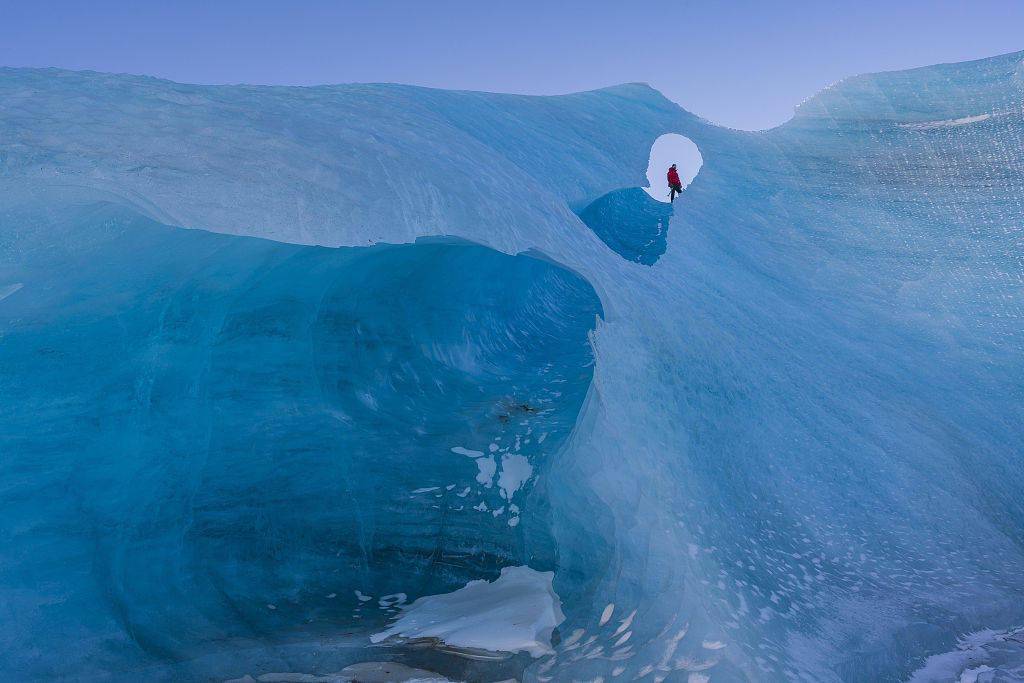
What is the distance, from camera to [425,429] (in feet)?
15.0

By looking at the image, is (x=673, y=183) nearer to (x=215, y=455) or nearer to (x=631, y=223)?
(x=631, y=223)

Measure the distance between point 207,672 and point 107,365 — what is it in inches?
62.3

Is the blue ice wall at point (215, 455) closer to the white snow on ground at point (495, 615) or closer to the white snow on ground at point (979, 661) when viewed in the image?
the white snow on ground at point (495, 615)

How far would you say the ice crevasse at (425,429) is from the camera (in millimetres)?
3283

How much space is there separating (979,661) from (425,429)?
10.6 ft

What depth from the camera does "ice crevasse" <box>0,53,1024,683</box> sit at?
3283mm

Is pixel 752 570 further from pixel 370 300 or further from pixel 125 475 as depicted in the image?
pixel 125 475

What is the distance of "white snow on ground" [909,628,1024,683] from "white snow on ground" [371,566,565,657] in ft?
5.91

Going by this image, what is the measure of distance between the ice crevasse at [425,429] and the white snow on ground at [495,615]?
18 millimetres

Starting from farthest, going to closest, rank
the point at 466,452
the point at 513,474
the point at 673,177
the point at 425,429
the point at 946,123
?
the point at 673,177 → the point at 946,123 → the point at 425,429 → the point at 466,452 → the point at 513,474

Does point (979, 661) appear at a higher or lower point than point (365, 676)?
lower

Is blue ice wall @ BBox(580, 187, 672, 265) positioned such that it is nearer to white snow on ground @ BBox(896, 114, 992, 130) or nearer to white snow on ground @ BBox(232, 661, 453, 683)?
white snow on ground @ BBox(896, 114, 992, 130)

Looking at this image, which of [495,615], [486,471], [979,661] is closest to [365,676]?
[495,615]

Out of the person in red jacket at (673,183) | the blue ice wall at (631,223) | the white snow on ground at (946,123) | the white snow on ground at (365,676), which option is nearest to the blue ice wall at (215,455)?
the white snow on ground at (365,676)
